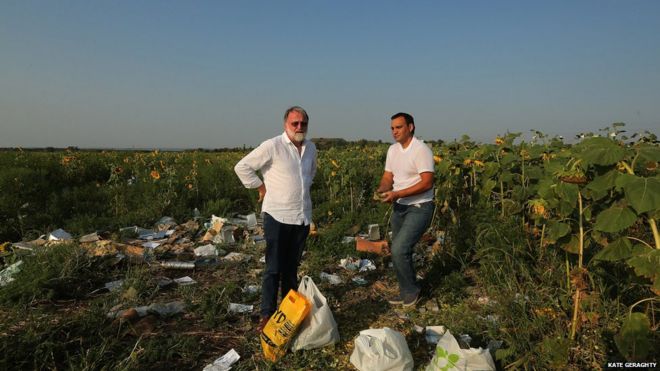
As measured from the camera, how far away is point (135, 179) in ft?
29.2

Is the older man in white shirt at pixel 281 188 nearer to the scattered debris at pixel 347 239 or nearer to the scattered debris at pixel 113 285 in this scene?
the scattered debris at pixel 113 285

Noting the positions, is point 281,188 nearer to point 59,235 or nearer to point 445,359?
point 445,359

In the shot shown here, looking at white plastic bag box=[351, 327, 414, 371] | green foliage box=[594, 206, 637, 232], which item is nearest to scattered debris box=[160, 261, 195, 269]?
white plastic bag box=[351, 327, 414, 371]

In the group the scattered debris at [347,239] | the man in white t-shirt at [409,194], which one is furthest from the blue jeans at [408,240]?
the scattered debris at [347,239]

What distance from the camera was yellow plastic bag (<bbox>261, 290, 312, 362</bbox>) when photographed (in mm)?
2619

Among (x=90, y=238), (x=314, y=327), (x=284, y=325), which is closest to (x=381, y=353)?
(x=314, y=327)

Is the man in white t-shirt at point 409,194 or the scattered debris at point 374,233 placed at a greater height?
the man in white t-shirt at point 409,194

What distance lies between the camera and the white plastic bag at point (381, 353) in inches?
92.9

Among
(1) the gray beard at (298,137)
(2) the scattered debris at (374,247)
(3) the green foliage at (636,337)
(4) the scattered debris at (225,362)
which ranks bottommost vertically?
(4) the scattered debris at (225,362)

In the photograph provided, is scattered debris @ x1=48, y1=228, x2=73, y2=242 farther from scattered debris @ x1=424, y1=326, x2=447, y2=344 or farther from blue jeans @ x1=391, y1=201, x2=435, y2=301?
scattered debris @ x1=424, y1=326, x2=447, y2=344

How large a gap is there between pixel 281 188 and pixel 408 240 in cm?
126

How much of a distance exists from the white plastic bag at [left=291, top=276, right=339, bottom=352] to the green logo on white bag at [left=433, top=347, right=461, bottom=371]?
31.4 inches

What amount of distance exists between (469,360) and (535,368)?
1.84 feet

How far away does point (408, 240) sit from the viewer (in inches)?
139
